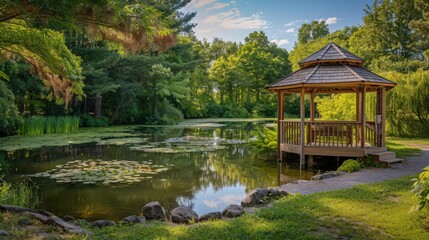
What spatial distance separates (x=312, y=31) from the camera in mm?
64125

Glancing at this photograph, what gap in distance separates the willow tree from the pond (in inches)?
102

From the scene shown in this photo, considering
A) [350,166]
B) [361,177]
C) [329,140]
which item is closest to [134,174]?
[361,177]

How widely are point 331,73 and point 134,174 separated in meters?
6.42

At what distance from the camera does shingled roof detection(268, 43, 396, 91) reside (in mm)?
9875

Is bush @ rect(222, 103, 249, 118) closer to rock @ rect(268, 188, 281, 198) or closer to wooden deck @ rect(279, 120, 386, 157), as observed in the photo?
wooden deck @ rect(279, 120, 386, 157)

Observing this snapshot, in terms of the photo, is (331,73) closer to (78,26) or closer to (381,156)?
(381,156)

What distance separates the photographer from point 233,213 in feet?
16.4

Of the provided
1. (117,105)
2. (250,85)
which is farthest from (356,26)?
(117,105)

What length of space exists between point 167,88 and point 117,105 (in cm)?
453

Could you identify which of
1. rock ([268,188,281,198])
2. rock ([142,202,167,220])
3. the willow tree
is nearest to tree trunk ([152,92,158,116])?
the willow tree

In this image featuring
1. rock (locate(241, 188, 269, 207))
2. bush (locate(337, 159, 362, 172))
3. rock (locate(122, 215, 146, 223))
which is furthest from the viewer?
bush (locate(337, 159, 362, 172))

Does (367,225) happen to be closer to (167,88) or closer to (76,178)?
(76,178)

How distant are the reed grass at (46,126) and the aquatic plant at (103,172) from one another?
28.4 feet

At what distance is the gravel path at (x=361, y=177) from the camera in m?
6.72
